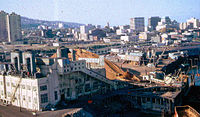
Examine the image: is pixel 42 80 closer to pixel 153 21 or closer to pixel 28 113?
pixel 28 113

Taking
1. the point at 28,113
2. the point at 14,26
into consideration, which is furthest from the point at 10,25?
the point at 28,113

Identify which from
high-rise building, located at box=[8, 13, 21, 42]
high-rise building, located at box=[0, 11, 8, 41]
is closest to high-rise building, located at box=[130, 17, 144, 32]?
high-rise building, located at box=[8, 13, 21, 42]

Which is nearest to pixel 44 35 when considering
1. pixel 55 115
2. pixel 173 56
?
pixel 173 56

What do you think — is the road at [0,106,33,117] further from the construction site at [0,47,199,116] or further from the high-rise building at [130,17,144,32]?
the high-rise building at [130,17,144,32]

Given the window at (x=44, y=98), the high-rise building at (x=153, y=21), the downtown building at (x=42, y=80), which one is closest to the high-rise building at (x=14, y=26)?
the downtown building at (x=42, y=80)

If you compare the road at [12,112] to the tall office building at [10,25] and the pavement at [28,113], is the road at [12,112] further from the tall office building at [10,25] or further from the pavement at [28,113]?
the tall office building at [10,25]

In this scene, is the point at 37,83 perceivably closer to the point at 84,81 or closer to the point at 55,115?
the point at 55,115

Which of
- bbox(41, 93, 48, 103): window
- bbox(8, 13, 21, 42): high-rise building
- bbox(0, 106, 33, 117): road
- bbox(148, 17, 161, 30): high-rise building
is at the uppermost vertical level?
bbox(148, 17, 161, 30): high-rise building
